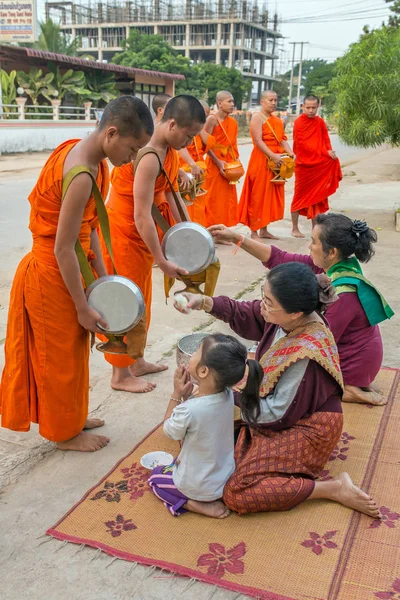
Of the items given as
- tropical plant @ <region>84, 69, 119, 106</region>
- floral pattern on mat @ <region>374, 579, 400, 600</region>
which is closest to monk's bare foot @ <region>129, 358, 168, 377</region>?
floral pattern on mat @ <region>374, 579, 400, 600</region>

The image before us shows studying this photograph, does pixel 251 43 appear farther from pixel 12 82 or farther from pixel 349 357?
pixel 349 357

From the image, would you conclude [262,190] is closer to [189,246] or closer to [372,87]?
[372,87]

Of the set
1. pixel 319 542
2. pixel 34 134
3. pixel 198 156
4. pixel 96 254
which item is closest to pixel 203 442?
pixel 319 542

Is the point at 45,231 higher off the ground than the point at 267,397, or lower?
higher

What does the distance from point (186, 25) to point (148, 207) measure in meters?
60.4

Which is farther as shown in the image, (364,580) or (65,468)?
(65,468)

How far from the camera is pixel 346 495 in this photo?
233cm

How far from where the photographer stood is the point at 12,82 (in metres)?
19.3

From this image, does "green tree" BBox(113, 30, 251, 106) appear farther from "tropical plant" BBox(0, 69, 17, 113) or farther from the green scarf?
the green scarf

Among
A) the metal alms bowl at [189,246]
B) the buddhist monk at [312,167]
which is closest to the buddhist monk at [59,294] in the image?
the metal alms bowl at [189,246]

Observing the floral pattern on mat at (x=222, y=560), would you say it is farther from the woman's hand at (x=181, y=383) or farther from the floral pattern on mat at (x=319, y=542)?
the woman's hand at (x=181, y=383)

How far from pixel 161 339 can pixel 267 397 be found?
175 centimetres

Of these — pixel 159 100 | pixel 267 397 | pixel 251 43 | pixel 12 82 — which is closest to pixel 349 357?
pixel 267 397

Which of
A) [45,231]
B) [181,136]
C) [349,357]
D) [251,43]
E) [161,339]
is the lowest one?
[161,339]
